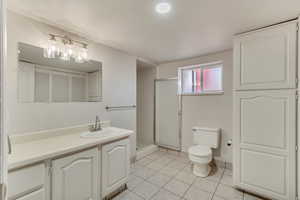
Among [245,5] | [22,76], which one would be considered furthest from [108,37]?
[245,5]

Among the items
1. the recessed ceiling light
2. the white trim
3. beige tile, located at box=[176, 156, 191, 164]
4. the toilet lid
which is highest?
the recessed ceiling light

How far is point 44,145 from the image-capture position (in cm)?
141

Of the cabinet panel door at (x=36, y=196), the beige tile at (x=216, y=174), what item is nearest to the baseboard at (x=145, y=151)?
the beige tile at (x=216, y=174)

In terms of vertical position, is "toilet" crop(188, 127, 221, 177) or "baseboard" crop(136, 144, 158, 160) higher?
"toilet" crop(188, 127, 221, 177)

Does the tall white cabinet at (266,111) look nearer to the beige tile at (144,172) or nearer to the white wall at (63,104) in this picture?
the beige tile at (144,172)

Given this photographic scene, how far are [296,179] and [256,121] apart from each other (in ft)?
2.34

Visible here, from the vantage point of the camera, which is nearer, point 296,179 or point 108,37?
point 296,179

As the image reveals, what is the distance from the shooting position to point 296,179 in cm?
157

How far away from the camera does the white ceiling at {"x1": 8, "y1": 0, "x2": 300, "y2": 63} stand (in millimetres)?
1337

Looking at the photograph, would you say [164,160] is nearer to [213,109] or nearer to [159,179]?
[159,179]

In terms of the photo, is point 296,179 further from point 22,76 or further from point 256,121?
point 22,76

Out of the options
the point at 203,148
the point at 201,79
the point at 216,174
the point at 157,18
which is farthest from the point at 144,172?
the point at 157,18

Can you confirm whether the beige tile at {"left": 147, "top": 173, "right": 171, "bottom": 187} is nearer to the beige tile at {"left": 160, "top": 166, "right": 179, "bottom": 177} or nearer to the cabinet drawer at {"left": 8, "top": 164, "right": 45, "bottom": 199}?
the beige tile at {"left": 160, "top": 166, "right": 179, "bottom": 177}

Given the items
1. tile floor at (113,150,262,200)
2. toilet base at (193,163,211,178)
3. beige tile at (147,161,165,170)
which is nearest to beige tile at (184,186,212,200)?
tile floor at (113,150,262,200)
